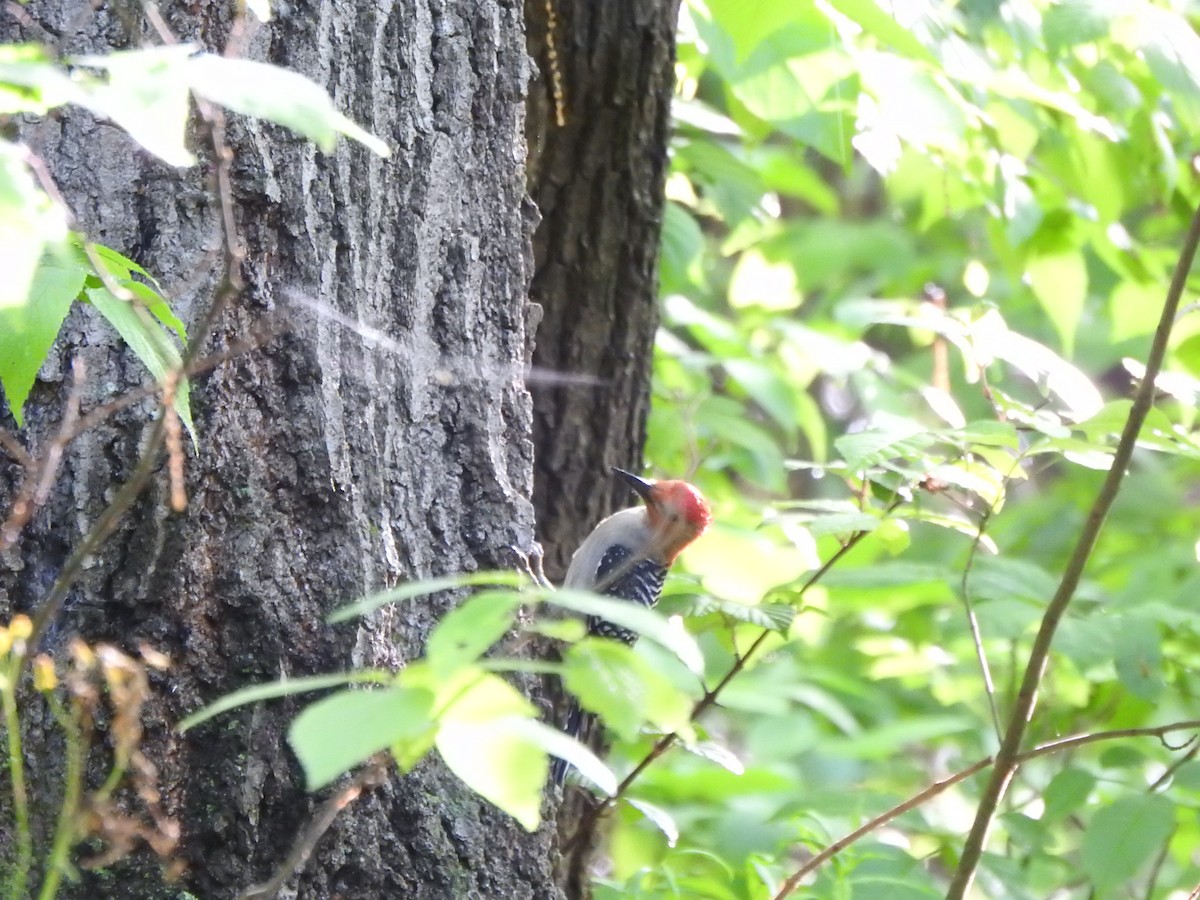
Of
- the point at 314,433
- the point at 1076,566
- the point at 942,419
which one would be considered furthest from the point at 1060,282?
the point at 314,433

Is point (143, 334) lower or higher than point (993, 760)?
higher

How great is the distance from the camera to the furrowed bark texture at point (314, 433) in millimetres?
1733

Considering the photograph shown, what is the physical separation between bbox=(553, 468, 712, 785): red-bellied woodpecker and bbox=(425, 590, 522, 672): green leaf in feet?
6.07

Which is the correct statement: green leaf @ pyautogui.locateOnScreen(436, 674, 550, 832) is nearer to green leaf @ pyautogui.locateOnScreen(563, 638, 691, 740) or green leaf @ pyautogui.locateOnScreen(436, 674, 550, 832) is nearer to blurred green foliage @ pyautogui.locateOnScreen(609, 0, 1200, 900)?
green leaf @ pyautogui.locateOnScreen(563, 638, 691, 740)

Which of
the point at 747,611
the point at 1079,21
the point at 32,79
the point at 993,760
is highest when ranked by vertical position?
the point at 1079,21

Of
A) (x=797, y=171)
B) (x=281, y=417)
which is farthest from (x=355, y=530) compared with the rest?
(x=797, y=171)

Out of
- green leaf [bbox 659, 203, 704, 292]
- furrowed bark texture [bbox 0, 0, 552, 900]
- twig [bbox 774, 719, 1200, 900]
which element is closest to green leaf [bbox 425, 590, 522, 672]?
furrowed bark texture [bbox 0, 0, 552, 900]

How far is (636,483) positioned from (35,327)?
1910 mm

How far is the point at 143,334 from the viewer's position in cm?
137

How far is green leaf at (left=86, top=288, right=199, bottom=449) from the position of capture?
1343 millimetres

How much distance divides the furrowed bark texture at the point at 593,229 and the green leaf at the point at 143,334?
59.4 inches

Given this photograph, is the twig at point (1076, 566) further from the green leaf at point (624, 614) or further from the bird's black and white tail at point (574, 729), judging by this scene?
the green leaf at point (624, 614)

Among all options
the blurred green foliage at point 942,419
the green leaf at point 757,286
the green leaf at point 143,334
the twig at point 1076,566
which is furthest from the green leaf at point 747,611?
the green leaf at point 757,286

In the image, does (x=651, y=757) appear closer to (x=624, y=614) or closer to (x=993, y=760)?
(x=993, y=760)
